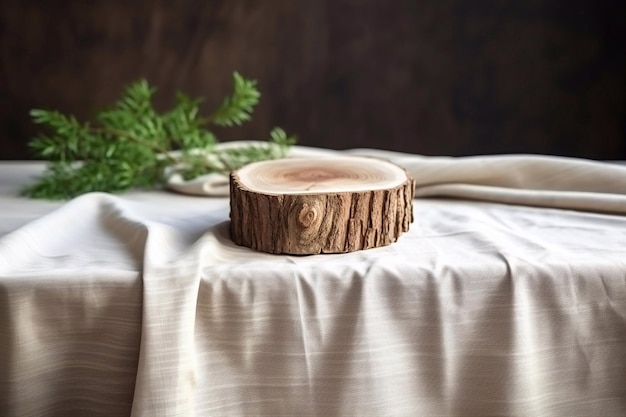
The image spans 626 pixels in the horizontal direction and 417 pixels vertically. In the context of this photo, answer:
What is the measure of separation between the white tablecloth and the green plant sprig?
0.51 m

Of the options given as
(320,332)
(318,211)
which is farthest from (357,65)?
(320,332)

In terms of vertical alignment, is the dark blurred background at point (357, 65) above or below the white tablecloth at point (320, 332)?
above

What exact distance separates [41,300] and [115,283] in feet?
0.33

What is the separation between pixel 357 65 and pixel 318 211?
1.46 m

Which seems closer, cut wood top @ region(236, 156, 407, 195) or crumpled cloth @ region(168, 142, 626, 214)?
cut wood top @ region(236, 156, 407, 195)

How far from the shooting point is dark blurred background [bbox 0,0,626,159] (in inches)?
92.8

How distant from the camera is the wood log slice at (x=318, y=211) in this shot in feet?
3.56

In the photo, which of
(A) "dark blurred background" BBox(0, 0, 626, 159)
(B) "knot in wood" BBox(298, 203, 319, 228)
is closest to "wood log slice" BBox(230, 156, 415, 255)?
(B) "knot in wood" BBox(298, 203, 319, 228)

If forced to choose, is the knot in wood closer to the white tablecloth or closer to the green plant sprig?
the white tablecloth

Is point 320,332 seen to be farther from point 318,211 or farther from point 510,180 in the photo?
point 510,180

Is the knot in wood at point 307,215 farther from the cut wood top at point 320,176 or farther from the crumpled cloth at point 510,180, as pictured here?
the crumpled cloth at point 510,180

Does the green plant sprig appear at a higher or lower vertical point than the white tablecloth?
higher

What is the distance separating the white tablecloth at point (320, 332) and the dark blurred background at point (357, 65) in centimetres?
142


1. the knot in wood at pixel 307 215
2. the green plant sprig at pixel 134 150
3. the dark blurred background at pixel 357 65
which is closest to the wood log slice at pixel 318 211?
the knot in wood at pixel 307 215
